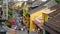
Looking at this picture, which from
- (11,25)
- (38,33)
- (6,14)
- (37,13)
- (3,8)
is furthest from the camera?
(3,8)

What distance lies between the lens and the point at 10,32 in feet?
111

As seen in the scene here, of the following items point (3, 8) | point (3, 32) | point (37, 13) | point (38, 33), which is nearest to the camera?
point (3, 32)

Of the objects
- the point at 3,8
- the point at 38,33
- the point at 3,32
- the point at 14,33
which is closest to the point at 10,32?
the point at 14,33

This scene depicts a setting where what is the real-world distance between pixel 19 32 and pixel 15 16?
1780 cm

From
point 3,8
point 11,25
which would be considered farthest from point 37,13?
point 3,8

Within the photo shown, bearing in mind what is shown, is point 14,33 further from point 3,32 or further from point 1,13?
point 1,13

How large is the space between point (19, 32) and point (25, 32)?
2.93 feet

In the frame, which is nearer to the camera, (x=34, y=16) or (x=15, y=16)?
(x=34, y=16)

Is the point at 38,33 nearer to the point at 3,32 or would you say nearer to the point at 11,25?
the point at 3,32

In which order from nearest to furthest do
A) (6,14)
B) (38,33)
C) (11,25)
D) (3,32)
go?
(3,32) → (38,33) → (11,25) → (6,14)

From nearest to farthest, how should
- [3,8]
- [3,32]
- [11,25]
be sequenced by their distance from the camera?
[3,32] < [11,25] < [3,8]

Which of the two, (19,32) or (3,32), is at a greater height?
(3,32)

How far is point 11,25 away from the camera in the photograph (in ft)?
141

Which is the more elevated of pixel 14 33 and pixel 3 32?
pixel 3 32
